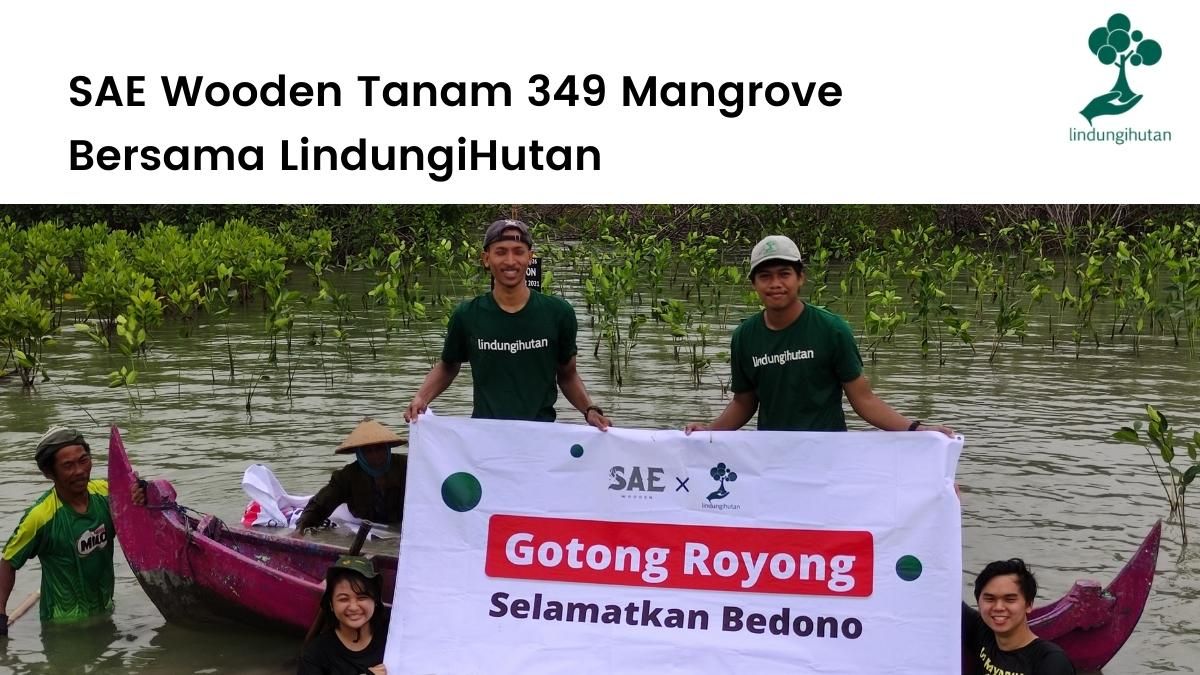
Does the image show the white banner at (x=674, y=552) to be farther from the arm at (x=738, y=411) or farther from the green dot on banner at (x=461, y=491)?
the arm at (x=738, y=411)

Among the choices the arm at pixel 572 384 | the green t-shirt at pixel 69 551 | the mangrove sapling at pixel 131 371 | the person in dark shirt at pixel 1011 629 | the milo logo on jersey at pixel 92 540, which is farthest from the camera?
the mangrove sapling at pixel 131 371

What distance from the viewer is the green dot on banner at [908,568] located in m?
4.97

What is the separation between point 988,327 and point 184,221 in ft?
59.3

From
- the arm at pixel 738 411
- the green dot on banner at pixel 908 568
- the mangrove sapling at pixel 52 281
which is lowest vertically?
the green dot on banner at pixel 908 568

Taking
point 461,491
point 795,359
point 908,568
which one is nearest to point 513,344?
point 461,491

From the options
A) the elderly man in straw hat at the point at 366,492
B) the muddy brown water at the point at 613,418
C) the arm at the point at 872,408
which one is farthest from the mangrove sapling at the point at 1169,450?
the elderly man in straw hat at the point at 366,492

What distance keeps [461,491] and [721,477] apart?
110 centimetres

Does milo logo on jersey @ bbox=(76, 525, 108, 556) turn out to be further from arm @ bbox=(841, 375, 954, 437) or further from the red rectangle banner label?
arm @ bbox=(841, 375, 954, 437)

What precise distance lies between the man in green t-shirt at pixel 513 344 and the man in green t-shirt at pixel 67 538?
176 cm

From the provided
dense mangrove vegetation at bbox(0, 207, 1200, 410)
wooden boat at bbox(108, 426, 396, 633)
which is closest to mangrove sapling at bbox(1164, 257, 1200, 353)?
dense mangrove vegetation at bbox(0, 207, 1200, 410)

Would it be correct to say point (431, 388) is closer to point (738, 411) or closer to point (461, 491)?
point (461, 491)

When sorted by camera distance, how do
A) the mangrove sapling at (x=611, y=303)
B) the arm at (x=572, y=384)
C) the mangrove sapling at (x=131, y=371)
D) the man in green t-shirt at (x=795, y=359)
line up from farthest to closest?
the mangrove sapling at (x=611, y=303)
the mangrove sapling at (x=131, y=371)
the arm at (x=572, y=384)
the man in green t-shirt at (x=795, y=359)

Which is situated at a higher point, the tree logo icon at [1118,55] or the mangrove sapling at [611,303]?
the tree logo icon at [1118,55]

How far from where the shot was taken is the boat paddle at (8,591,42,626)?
632 centimetres
